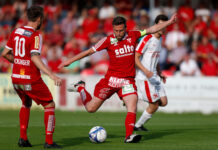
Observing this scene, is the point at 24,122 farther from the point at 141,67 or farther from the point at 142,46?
the point at 142,46

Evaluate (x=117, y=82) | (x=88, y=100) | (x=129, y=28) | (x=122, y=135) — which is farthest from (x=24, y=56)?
(x=129, y=28)

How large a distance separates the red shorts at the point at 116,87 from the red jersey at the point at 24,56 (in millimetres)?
1713

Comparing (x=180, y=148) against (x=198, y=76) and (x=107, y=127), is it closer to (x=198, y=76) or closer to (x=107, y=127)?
(x=107, y=127)

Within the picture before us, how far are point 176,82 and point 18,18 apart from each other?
928cm

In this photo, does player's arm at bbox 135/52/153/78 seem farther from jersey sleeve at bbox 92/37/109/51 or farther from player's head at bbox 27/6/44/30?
player's head at bbox 27/6/44/30

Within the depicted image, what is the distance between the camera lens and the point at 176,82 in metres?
18.4

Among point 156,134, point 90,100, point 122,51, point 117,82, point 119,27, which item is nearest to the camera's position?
point 119,27

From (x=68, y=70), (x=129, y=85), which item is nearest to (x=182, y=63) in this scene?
(x=68, y=70)

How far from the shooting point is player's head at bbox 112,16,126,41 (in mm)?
9224

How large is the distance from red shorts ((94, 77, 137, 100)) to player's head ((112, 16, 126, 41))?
2.77 feet

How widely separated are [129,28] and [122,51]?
37.4 ft

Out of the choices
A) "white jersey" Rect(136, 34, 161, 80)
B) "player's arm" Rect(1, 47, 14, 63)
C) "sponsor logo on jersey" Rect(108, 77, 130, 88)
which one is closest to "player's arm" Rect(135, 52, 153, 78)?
"white jersey" Rect(136, 34, 161, 80)

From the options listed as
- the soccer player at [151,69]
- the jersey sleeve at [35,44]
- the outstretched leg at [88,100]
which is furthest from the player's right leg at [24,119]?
the soccer player at [151,69]

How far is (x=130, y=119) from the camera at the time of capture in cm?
914
